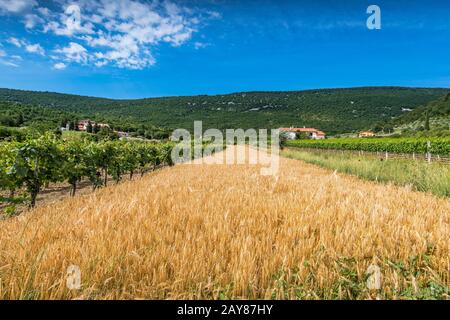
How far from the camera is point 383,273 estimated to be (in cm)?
253

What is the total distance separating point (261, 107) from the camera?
164875mm

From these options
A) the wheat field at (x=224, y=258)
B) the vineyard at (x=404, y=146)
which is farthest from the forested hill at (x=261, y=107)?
the wheat field at (x=224, y=258)

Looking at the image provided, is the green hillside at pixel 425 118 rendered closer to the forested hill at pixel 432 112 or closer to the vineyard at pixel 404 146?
the forested hill at pixel 432 112

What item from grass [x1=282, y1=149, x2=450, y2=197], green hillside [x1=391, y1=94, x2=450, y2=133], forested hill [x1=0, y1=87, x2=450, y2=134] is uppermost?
forested hill [x1=0, y1=87, x2=450, y2=134]

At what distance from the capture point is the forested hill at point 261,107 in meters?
120

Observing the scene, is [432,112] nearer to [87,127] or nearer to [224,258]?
[87,127]

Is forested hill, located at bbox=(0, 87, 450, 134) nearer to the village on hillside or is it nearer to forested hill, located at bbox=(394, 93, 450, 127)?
forested hill, located at bbox=(394, 93, 450, 127)

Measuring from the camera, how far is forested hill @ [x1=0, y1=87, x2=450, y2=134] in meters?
120

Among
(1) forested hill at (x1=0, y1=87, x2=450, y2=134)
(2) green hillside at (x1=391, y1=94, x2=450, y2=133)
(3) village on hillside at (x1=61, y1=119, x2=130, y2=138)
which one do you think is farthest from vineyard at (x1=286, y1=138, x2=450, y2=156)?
(1) forested hill at (x1=0, y1=87, x2=450, y2=134)

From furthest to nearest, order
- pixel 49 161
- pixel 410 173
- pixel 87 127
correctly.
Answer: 1. pixel 87 127
2. pixel 410 173
3. pixel 49 161

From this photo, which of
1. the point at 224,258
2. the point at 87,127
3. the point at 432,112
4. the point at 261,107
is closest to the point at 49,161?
the point at 224,258

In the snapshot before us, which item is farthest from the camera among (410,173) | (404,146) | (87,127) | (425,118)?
(425,118)

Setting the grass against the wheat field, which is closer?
the wheat field
